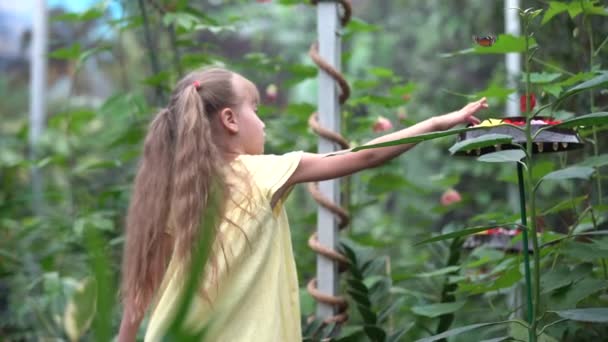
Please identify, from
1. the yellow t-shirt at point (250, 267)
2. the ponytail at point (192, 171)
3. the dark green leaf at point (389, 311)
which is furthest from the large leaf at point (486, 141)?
the dark green leaf at point (389, 311)

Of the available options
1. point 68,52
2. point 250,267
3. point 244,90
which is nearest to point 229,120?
point 244,90

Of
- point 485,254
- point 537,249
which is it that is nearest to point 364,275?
point 485,254

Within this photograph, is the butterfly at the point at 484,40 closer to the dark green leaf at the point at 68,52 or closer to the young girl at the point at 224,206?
the young girl at the point at 224,206

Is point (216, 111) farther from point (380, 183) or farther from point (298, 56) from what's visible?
point (298, 56)

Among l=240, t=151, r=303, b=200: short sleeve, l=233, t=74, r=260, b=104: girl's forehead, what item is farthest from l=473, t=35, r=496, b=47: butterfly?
l=233, t=74, r=260, b=104: girl's forehead

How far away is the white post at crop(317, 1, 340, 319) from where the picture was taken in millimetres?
1822

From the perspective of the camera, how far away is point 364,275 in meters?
1.90

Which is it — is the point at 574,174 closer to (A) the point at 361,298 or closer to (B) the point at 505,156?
(B) the point at 505,156

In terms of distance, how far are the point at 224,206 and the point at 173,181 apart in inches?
6.4

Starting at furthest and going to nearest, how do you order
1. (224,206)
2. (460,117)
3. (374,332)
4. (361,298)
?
(361,298), (374,332), (224,206), (460,117)

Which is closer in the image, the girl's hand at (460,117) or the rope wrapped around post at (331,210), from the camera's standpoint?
the girl's hand at (460,117)

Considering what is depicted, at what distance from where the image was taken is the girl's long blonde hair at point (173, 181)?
1.48 m

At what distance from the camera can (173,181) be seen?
1.54 m

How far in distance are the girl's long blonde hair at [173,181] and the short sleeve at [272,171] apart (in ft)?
0.22
